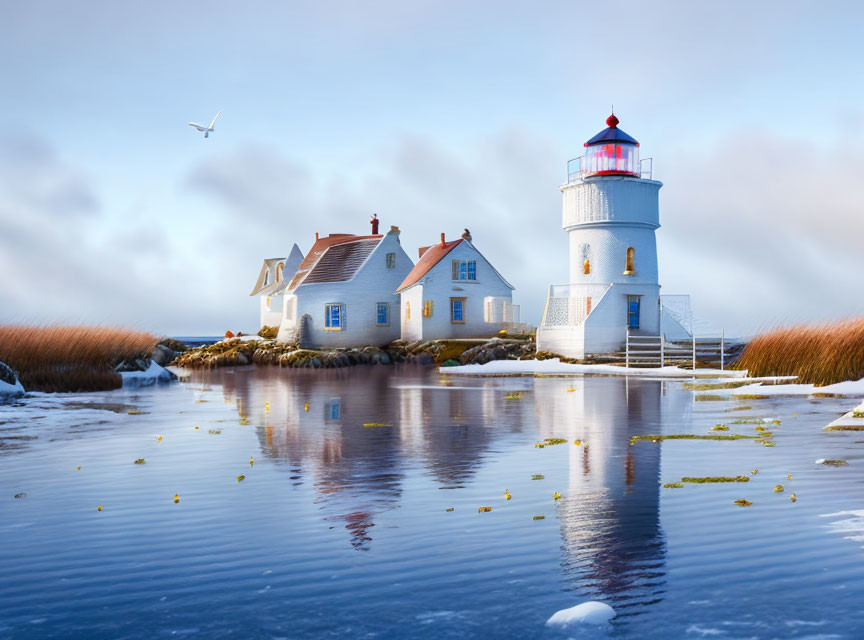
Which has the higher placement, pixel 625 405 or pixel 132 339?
pixel 132 339

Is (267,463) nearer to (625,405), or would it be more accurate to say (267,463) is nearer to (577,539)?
(577,539)

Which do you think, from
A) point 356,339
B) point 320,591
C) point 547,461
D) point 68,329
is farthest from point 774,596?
point 356,339

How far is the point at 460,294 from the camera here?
50938 mm

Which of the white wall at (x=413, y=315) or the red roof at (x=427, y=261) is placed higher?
the red roof at (x=427, y=261)

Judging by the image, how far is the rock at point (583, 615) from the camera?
4.86 metres

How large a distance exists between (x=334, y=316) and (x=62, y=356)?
27330mm

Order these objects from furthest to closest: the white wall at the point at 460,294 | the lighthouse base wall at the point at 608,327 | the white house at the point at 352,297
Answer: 1. the white house at the point at 352,297
2. the white wall at the point at 460,294
3. the lighthouse base wall at the point at 608,327

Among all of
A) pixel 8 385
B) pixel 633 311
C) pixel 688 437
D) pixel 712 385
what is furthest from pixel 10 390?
pixel 633 311

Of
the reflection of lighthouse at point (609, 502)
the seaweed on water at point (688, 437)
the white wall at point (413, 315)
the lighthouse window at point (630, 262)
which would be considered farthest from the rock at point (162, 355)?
the seaweed on water at point (688, 437)

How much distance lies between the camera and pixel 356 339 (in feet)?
173

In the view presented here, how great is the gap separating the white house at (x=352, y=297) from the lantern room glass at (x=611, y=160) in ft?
62.5

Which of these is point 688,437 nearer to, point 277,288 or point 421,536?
point 421,536

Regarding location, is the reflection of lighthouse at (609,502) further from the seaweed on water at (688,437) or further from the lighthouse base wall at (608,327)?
the lighthouse base wall at (608,327)

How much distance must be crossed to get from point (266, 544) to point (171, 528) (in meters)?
1.15
